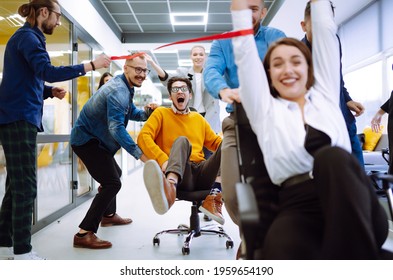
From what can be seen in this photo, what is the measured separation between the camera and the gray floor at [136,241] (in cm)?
226

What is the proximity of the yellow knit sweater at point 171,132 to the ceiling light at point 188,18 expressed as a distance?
3.75 m

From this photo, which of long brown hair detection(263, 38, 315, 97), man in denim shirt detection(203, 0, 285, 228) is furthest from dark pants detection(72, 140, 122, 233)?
long brown hair detection(263, 38, 315, 97)

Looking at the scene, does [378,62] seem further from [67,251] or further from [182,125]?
[67,251]

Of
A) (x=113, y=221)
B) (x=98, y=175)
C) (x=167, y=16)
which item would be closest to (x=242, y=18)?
(x=98, y=175)

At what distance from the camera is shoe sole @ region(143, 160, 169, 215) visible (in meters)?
A: 1.54

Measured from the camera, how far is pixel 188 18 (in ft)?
19.2

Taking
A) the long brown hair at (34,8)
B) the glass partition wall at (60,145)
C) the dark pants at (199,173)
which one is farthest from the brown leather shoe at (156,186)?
the glass partition wall at (60,145)

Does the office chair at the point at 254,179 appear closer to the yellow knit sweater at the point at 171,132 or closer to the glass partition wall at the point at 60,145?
the yellow knit sweater at the point at 171,132

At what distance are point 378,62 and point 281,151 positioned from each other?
4.50 m

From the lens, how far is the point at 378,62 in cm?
483

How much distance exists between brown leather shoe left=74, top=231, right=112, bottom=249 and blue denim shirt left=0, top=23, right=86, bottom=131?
0.91 metres

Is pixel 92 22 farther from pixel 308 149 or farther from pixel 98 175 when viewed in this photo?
pixel 308 149

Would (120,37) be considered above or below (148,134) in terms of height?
above
